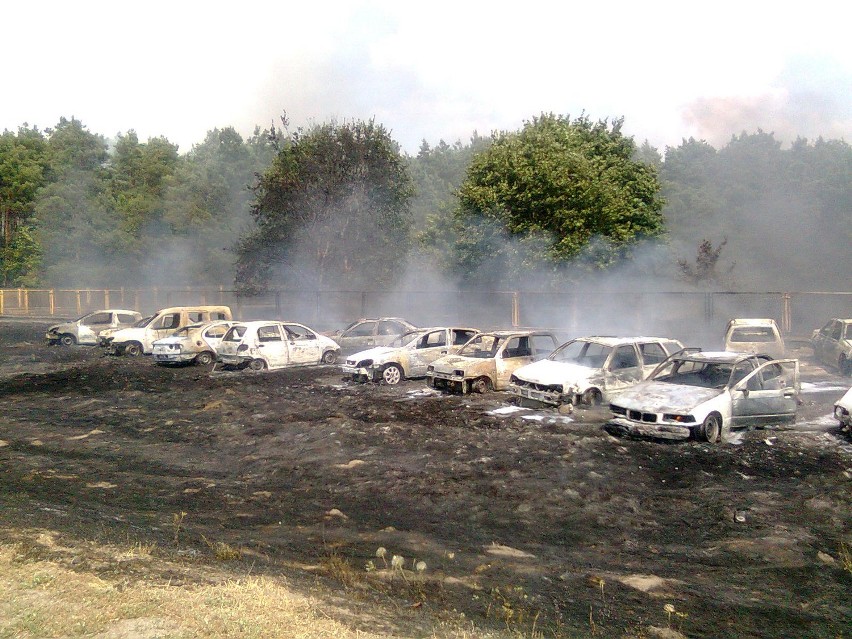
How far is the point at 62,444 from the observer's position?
10.9m

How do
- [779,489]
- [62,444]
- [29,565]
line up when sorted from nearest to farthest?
[29,565]
[779,489]
[62,444]

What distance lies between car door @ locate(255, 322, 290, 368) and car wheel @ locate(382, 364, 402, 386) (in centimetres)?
400

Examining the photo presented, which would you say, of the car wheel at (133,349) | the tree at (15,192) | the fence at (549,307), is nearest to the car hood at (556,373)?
the fence at (549,307)

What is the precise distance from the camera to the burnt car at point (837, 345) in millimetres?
17562

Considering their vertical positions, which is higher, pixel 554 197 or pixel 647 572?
pixel 554 197

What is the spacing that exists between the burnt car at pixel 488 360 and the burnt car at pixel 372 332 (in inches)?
226

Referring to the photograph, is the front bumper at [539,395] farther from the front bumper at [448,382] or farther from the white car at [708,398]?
the front bumper at [448,382]

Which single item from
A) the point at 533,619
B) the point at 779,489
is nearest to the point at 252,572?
the point at 533,619

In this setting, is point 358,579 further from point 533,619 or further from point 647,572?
point 647,572

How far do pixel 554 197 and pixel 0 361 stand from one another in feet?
68.9

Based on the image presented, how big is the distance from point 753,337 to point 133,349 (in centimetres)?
1949

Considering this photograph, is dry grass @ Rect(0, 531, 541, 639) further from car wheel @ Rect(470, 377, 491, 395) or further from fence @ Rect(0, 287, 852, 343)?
fence @ Rect(0, 287, 852, 343)

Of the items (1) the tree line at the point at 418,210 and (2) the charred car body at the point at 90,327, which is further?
(1) the tree line at the point at 418,210

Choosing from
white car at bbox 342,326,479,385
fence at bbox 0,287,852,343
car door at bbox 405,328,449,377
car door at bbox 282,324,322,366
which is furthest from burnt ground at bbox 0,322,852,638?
fence at bbox 0,287,852,343
